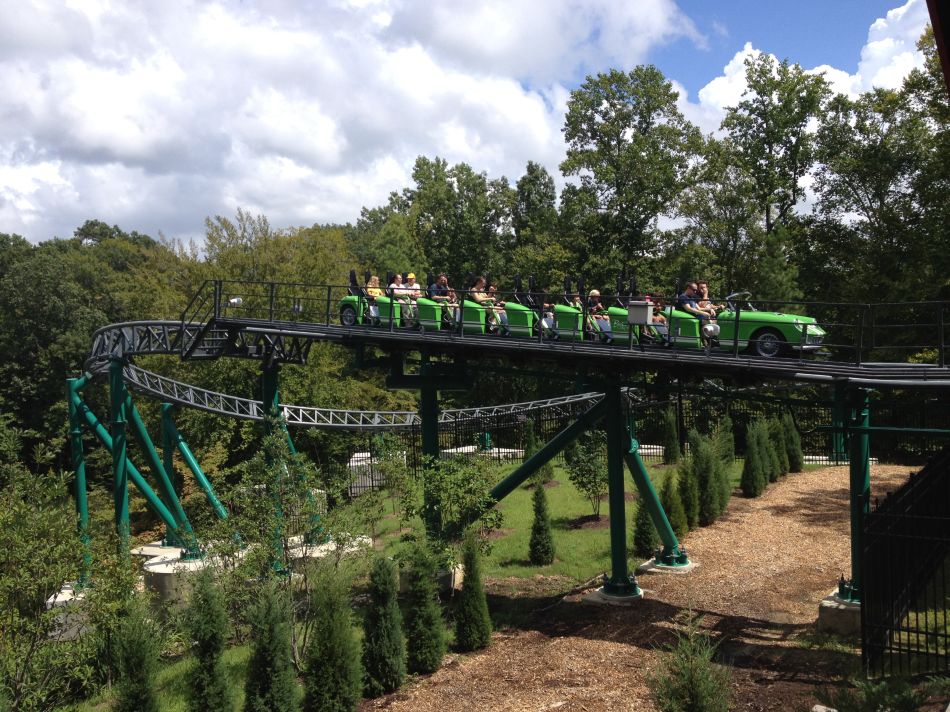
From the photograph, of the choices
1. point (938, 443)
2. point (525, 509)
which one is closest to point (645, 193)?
point (938, 443)

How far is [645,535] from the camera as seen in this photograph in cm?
1582

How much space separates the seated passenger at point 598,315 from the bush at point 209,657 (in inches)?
302

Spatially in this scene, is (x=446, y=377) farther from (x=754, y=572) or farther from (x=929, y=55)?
(x=929, y=55)

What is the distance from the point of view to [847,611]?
10883 millimetres

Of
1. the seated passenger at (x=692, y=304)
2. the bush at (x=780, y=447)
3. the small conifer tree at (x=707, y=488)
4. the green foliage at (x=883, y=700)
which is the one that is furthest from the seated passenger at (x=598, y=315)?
the bush at (x=780, y=447)

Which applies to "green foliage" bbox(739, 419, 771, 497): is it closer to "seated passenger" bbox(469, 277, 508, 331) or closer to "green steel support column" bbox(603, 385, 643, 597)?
"green steel support column" bbox(603, 385, 643, 597)

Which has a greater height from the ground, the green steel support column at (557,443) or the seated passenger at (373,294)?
the seated passenger at (373,294)

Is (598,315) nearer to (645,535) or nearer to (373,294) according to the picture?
(645,535)

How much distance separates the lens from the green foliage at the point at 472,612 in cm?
1141

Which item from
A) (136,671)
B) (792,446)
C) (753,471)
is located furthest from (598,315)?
(792,446)

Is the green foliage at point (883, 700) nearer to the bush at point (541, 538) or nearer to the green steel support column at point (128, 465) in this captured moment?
the bush at point (541, 538)

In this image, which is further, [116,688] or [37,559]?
[37,559]

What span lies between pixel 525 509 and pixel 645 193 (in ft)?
61.7

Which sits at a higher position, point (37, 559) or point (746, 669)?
point (37, 559)
